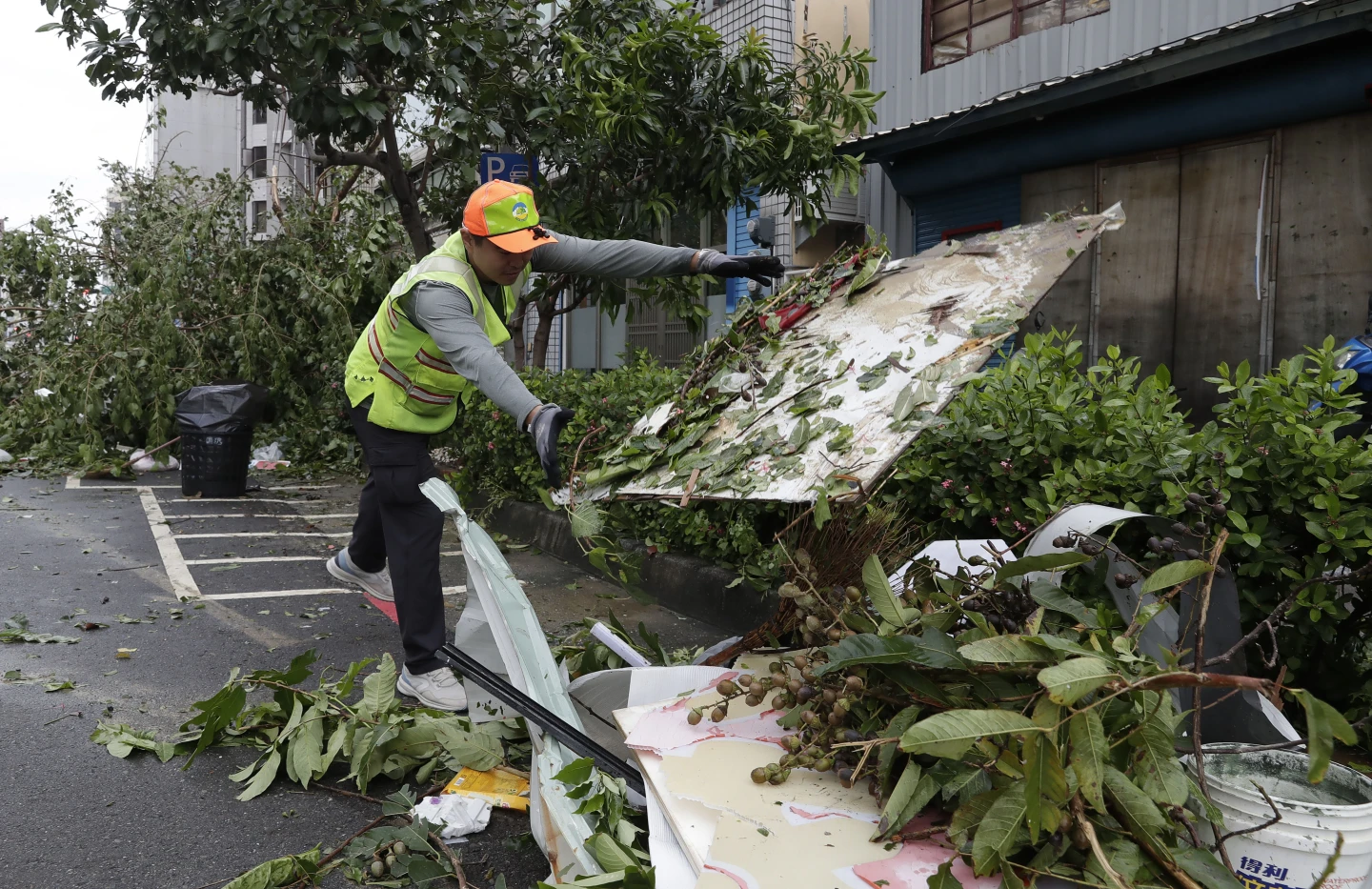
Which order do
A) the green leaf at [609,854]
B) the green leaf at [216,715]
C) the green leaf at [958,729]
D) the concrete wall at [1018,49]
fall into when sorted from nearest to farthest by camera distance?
the green leaf at [958,729] → the green leaf at [609,854] → the green leaf at [216,715] → the concrete wall at [1018,49]

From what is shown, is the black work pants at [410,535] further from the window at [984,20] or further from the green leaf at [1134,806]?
the window at [984,20]

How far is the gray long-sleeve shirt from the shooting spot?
10.0 feet

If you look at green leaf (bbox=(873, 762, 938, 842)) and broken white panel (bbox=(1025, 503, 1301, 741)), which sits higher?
broken white panel (bbox=(1025, 503, 1301, 741))

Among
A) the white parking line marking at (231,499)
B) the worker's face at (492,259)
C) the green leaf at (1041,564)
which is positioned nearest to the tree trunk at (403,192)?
the white parking line marking at (231,499)

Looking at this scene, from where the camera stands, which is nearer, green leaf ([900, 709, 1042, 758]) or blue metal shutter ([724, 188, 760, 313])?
green leaf ([900, 709, 1042, 758])

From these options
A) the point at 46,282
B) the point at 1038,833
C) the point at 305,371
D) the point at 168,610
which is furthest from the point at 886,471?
the point at 46,282

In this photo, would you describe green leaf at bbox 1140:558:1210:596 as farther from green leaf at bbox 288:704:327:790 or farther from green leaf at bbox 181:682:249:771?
green leaf at bbox 181:682:249:771

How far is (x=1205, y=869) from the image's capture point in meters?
1.78

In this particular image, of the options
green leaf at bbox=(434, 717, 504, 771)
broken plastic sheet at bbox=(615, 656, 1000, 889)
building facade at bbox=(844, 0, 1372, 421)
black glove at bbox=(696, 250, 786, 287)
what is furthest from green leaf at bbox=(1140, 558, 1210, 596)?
building facade at bbox=(844, 0, 1372, 421)

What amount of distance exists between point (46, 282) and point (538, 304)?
7.58 metres

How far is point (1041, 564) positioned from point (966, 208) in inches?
315

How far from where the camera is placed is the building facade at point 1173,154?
21.8 ft

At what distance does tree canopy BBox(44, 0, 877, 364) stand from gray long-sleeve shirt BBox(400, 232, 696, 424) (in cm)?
312

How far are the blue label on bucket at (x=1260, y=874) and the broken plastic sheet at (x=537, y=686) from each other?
1332 millimetres
